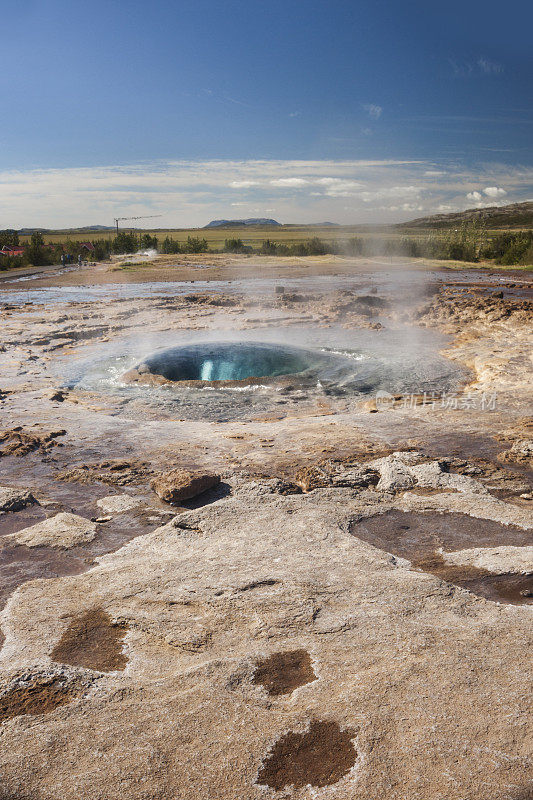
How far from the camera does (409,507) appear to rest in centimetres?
464

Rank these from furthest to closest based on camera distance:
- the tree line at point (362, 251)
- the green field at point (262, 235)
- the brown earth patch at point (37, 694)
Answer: the green field at point (262, 235) < the tree line at point (362, 251) < the brown earth patch at point (37, 694)

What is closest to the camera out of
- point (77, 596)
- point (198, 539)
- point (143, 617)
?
point (143, 617)

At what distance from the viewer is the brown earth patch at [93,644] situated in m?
2.83

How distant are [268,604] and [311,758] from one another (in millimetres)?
1033

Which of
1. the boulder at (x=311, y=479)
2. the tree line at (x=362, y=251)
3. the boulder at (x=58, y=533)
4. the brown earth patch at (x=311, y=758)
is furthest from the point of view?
the tree line at (x=362, y=251)

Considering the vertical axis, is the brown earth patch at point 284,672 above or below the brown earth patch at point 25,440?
below

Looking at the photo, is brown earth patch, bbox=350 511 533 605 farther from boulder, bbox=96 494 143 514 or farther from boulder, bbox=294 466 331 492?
boulder, bbox=96 494 143 514

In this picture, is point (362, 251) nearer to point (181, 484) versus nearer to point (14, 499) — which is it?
point (181, 484)

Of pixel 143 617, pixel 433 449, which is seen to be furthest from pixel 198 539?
pixel 433 449

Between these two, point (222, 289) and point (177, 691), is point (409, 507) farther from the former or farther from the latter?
point (222, 289)

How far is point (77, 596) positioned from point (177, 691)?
1142 millimetres

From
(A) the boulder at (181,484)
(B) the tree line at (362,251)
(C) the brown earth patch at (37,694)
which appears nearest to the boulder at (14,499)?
(A) the boulder at (181,484)

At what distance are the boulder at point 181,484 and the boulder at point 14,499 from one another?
109 centimetres

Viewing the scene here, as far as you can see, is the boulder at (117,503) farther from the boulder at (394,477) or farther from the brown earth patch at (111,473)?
the boulder at (394,477)
